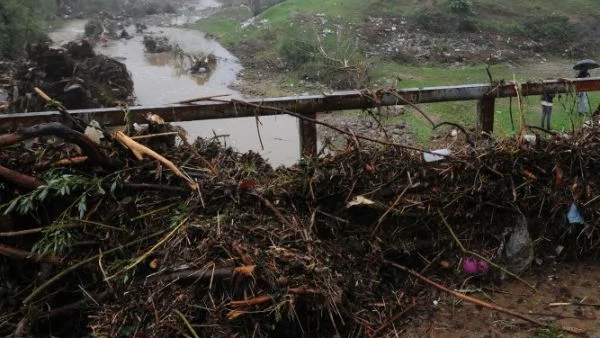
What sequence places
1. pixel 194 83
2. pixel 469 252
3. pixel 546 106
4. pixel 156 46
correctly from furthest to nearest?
pixel 156 46 < pixel 194 83 < pixel 546 106 < pixel 469 252

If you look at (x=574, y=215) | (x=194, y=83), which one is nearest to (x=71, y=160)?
(x=574, y=215)

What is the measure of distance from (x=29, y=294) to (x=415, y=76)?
1277 cm

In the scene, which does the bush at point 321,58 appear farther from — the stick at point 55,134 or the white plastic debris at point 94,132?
the stick at point 55,134

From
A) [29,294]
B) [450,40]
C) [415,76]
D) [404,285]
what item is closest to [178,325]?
[29,294]

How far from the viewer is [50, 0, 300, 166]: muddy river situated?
909 cm

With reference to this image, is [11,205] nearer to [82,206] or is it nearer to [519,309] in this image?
[82,206]

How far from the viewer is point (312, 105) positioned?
2896 mm

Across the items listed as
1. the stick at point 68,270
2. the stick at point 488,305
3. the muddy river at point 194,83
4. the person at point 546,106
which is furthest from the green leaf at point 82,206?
the person at point 546,106

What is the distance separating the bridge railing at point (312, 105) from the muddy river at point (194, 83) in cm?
41

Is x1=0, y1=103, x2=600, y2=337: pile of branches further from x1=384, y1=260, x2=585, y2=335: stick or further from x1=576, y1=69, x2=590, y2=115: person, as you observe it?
x1=576, y1=69, x2=590, y2=115: person

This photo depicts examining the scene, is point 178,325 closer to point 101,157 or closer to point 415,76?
point 101,157

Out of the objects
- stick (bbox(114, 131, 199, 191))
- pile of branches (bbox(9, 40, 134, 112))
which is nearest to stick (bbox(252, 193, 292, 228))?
stick (bbox(114, 131, 199, 191))

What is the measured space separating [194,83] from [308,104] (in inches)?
501

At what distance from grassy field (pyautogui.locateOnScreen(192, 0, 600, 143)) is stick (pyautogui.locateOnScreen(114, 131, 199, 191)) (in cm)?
680
